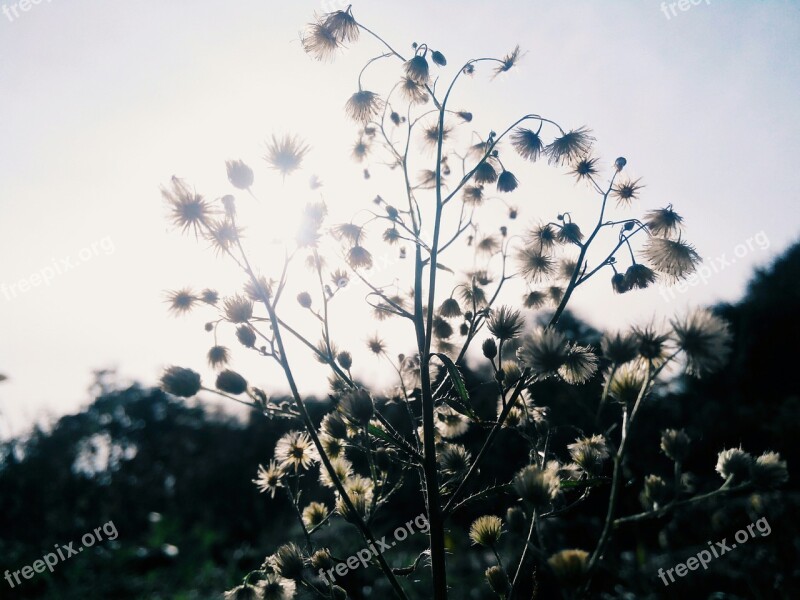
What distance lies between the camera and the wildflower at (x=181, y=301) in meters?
1.80

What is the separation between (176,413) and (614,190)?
115 ft

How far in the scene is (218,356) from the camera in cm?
182

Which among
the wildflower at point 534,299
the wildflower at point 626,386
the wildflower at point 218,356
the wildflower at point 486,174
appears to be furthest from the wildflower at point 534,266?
the wildflower at point 218,356

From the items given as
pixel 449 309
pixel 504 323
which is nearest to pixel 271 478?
pixel 449 309

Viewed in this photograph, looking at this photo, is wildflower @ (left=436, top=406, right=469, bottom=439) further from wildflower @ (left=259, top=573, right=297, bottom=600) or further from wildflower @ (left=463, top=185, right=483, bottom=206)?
wildflower @ (left=463, top=185, right=483, bottom=206)

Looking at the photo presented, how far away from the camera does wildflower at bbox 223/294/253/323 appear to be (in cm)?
149

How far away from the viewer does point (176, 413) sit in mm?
32344

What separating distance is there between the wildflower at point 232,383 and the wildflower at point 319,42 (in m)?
1.37

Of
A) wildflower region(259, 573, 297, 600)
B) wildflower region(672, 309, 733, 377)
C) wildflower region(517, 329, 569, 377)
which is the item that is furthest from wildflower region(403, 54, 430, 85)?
wildflower region(259, 573, 297, 600)

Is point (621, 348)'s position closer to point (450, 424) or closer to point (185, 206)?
point (450, 424)

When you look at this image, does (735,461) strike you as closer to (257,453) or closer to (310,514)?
(310,514)

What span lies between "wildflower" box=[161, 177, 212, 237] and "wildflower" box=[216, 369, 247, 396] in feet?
1.46

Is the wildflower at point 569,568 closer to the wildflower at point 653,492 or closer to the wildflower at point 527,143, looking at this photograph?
the wildflower at point 653,492

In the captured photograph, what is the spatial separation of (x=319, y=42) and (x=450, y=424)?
1.62 meters
